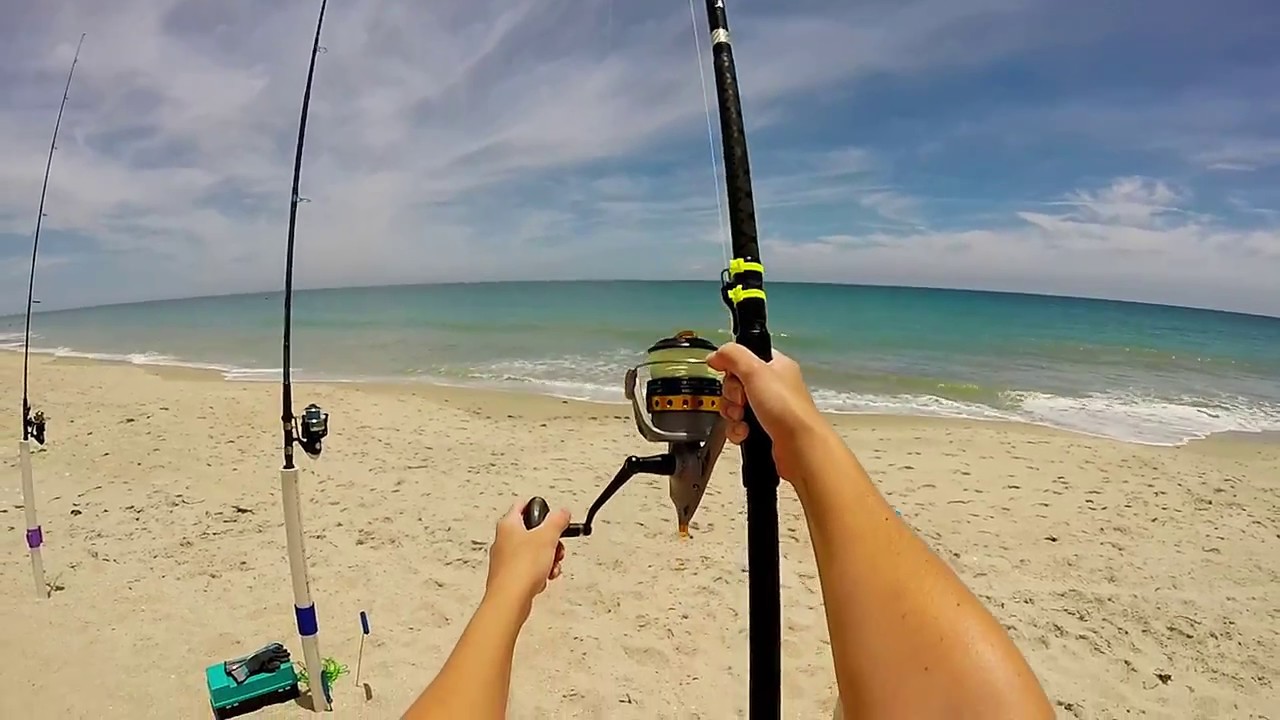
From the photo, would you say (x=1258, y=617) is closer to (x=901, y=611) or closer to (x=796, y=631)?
(x=796, y=631)

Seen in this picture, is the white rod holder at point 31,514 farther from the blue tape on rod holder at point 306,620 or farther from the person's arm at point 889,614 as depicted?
the person's arm at point 889,614

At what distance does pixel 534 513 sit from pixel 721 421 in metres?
0.42

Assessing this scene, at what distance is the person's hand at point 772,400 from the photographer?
1.19 metres

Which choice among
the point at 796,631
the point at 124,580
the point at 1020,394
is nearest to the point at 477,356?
the point at 1020,394

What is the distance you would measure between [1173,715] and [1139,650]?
1.54 feet

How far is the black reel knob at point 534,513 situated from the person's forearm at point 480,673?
19 cm

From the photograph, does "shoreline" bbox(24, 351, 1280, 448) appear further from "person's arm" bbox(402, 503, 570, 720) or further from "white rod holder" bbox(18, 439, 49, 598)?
"person's arm" bbox(402, 503, 570, 720)

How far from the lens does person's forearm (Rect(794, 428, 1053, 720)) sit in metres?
0.86

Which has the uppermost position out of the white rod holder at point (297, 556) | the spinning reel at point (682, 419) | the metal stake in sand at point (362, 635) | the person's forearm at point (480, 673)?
the spinning reel at point (682, 419)

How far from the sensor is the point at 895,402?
10766mm

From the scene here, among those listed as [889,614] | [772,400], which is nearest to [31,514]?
[772,400]

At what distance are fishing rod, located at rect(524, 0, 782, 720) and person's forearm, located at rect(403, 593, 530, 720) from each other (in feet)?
0.73

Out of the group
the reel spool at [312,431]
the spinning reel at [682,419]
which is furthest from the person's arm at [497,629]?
the reel spool at [312,431]

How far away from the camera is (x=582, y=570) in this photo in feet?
14.0
